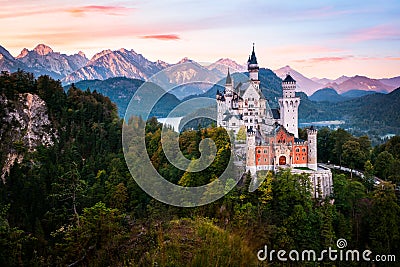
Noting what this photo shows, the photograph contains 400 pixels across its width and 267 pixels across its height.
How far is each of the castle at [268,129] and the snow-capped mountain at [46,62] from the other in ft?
318

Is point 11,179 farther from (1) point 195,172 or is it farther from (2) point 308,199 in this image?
(2) point 308,199

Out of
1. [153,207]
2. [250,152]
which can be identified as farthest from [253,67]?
[153,207]

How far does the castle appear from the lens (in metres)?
34.3

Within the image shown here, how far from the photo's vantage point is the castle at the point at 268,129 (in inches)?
1350

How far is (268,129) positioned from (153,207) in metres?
11.2

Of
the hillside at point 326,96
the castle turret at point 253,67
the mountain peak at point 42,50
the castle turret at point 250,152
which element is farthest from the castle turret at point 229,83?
the hillside at point 326,96

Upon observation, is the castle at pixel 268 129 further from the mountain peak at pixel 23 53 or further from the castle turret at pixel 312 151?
the mountain peak at pixel 23 53

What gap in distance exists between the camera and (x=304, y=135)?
42094mm

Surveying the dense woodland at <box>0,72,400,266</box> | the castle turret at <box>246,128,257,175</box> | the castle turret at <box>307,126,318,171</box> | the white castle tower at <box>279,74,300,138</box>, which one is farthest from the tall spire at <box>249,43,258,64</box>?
the castle turret at <box>307,126,318,171</box>

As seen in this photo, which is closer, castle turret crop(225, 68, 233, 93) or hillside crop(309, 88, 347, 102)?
castle turret crop(225, 68, 233, 93)

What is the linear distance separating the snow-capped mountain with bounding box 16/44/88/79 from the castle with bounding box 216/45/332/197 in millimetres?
96931

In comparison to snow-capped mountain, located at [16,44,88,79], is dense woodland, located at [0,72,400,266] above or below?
below

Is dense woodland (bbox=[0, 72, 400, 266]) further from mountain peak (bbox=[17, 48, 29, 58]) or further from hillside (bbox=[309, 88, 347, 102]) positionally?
hillside (bbox=[309, 88, 347, 102])

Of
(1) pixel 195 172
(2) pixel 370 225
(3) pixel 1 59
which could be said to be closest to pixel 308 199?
(2) pixel 370 225
